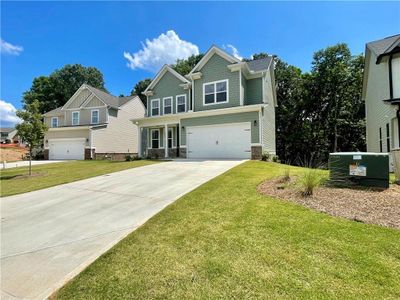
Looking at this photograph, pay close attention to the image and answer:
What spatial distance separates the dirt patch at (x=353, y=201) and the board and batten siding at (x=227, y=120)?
31.1 feet

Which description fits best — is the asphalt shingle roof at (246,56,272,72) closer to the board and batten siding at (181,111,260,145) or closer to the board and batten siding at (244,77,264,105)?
the board and batten siding at (244,77,264,105)

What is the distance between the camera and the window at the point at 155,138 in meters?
23.5

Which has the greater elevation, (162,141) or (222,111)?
(222,111)

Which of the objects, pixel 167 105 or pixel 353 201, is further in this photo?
pixel 167 105

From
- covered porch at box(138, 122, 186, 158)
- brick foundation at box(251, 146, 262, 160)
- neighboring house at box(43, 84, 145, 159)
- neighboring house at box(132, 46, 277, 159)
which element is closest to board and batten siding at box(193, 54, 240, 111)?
neighboring house at box(132, 46, 277, 159)

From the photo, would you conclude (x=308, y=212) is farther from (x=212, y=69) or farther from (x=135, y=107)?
(x=135, y=107)

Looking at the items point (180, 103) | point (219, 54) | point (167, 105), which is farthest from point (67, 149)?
point (219, 54)

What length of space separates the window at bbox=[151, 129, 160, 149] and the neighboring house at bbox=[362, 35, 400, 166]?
17455 mm

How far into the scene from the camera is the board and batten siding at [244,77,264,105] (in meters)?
19.0

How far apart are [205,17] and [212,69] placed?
13.6ft

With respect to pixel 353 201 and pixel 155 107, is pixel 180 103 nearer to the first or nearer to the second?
pixel 155 107

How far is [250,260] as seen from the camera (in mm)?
3463

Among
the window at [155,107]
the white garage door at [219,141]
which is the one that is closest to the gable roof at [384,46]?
the white garage door at [219,141]

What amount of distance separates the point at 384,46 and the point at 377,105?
3.55m
